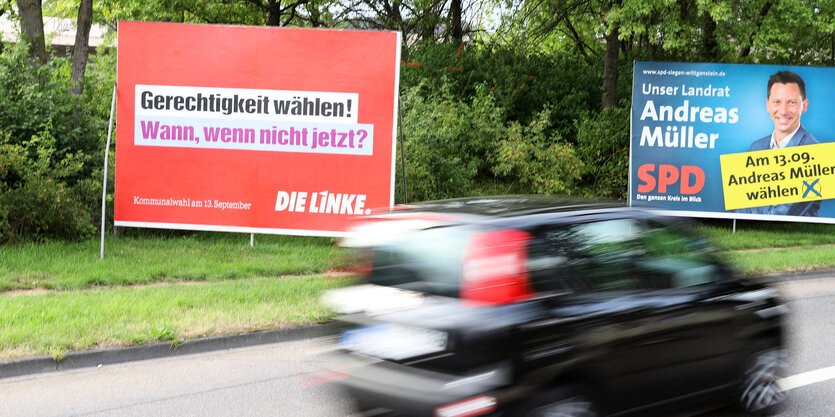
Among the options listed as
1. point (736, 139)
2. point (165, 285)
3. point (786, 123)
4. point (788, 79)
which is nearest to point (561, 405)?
point (165, 285)

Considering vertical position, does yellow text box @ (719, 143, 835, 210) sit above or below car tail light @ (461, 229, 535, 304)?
above

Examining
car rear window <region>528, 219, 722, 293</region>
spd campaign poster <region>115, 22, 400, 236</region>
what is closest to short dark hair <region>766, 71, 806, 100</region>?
spd campaign poster <region>115, 22, 400, 236</region>

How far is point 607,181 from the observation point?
65.4 feet

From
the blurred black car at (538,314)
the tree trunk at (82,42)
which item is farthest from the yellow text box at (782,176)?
the tree trunk at (82,42)

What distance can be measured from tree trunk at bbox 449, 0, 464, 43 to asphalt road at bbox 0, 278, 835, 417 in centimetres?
1624

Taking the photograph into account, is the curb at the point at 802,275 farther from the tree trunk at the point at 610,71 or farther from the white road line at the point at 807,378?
the tree trunk at the point at 610,71

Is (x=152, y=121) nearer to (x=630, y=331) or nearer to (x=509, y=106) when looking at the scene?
(x=630, y=331)

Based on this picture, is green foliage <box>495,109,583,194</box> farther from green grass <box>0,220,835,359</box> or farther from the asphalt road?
Result: the asphalt road

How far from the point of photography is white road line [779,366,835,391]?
21.1ft

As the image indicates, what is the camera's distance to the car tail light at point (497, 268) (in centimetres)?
430

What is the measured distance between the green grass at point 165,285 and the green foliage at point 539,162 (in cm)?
491

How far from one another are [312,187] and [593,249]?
8.01 meters

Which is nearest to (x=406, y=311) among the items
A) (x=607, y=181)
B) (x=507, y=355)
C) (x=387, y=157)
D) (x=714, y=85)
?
(x=507, y=355)

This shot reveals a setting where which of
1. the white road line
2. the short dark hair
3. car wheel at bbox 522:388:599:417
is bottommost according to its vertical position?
the white road line
